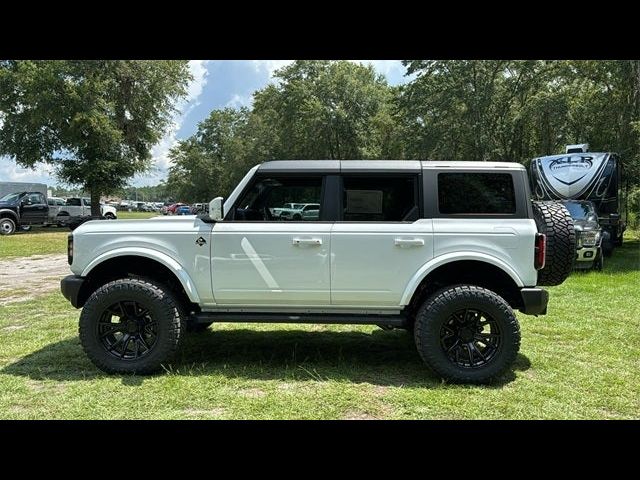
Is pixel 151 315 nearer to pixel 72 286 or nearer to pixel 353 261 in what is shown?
pixel 72 286

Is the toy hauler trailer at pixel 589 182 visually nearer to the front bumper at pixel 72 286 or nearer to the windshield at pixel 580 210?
the windshield at pixel 580 210

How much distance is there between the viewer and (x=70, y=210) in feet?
95.2

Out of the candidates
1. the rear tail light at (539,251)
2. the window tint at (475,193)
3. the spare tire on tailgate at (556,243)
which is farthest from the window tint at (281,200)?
the spare tire on tailgate at (556,243)

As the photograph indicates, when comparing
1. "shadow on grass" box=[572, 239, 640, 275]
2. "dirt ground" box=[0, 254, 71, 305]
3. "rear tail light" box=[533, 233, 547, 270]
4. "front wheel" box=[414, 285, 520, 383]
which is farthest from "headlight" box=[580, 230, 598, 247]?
"dirt ground" box=[0, 254, 71, 305]

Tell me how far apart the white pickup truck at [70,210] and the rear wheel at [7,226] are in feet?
14.8

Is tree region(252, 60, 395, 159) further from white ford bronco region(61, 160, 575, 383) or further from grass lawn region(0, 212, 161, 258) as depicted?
white ford bronco region(61, 160, 575, 383)

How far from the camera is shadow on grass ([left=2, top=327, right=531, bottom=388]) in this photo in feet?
14.5

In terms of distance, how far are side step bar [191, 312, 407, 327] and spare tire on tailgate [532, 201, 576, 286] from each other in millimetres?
1438

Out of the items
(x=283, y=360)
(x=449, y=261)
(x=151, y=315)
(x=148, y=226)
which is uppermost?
(x=148, y=226)

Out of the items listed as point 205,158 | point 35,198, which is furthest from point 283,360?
point 205,158

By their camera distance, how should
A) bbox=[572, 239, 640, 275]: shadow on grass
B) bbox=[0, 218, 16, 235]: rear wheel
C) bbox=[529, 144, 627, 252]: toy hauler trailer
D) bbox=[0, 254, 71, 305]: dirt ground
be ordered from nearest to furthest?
bbox=[0, 254, 71, 305]: dirt ground
bbox=[572, 239, 640, 275]: shadow on grass
bbox=[529, 144, 627, 252]: toy hauler trailer
bbox=[0, 218, 16, 235]: rear wheel

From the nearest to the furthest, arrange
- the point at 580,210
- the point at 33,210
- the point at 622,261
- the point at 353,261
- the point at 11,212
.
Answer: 1. the point at 353,261
2. the point at 580,210
3. the point at 622,261
4. the point at 11,212
5. the point at 33,210

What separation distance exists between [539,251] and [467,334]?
3.07ft
